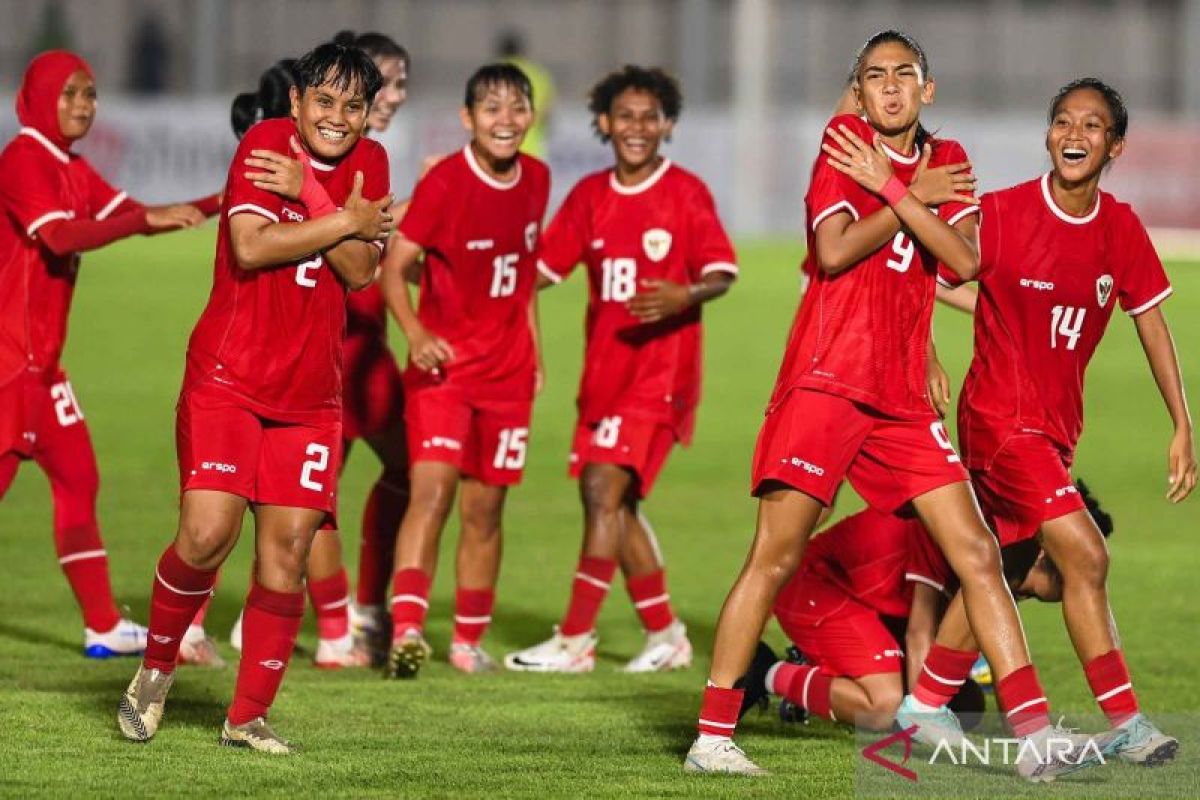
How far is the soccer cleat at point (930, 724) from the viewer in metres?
7.18

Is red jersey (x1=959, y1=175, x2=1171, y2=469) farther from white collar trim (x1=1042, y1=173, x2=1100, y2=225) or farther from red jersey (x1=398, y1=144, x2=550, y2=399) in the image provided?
red jersey (x1=398, y1=144, x2=550, y2=399)

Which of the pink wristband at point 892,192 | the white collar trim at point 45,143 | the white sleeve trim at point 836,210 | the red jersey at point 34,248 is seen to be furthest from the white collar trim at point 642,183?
the pink wristband at point 892,192

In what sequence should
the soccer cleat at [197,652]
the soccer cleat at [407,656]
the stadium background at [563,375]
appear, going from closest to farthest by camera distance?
the stadium background at [563,375], the soccer cleat at [407,656], the soccer cleat at [197,652]

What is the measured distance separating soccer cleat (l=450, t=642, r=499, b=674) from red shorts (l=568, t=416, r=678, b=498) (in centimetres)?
83

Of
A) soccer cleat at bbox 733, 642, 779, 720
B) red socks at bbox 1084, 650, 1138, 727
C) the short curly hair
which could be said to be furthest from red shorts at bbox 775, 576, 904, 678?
the short curly hair

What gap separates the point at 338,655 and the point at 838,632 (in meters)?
2.17

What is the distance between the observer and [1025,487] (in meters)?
7.16

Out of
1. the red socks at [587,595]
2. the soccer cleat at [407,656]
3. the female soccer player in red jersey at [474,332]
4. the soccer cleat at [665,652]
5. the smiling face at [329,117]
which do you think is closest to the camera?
the smiling face at [329,117]

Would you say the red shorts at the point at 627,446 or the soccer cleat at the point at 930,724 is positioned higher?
the red shorts at the point at 627,446

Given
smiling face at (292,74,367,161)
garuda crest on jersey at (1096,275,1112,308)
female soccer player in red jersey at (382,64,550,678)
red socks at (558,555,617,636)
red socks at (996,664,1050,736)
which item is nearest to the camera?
red socks at (996,664,1050,736)

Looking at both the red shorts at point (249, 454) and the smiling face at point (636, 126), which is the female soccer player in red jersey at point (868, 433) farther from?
the smiling face at point (636, 126)

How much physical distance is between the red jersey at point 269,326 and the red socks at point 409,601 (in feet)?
6.56

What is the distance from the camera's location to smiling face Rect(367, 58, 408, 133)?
927 centimetres

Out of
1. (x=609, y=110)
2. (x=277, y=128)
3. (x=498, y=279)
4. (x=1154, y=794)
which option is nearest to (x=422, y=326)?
(x=498, y=279)
